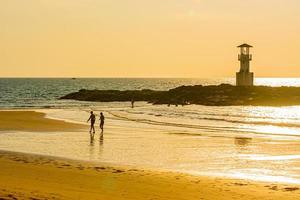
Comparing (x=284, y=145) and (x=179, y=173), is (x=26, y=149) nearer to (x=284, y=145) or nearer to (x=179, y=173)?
(x=179, y=173)

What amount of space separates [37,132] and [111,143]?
27.6 feet

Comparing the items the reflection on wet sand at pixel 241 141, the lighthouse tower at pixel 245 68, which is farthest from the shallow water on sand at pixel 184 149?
the lighthouse tower at pixel 245 68

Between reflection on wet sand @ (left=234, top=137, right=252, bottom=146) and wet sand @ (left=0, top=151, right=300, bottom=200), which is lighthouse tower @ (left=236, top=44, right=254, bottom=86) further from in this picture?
wet sand @ (left=0, top=151, right=300, bottom=200)

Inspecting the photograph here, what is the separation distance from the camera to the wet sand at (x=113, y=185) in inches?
553

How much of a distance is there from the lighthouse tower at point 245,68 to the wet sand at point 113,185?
232 feet

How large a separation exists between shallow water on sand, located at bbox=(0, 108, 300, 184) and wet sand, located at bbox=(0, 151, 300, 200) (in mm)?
1877

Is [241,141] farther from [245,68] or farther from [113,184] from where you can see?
[245,68]

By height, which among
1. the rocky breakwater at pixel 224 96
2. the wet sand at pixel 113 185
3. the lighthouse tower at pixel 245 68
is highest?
the lighthouse tower at pixel 245 68

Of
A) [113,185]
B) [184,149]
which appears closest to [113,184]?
[113,185]

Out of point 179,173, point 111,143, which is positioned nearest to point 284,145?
point 111,143

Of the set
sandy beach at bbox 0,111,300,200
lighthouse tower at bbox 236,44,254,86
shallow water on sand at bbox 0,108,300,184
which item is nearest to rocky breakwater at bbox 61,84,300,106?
lighthouse tower at bbox 236,44,254,86

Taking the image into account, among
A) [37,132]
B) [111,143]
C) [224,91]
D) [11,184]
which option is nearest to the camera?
[11,184]

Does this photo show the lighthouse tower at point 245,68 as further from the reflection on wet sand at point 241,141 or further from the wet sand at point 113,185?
the wet sand at point 113,185

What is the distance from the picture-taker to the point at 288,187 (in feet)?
53.6
